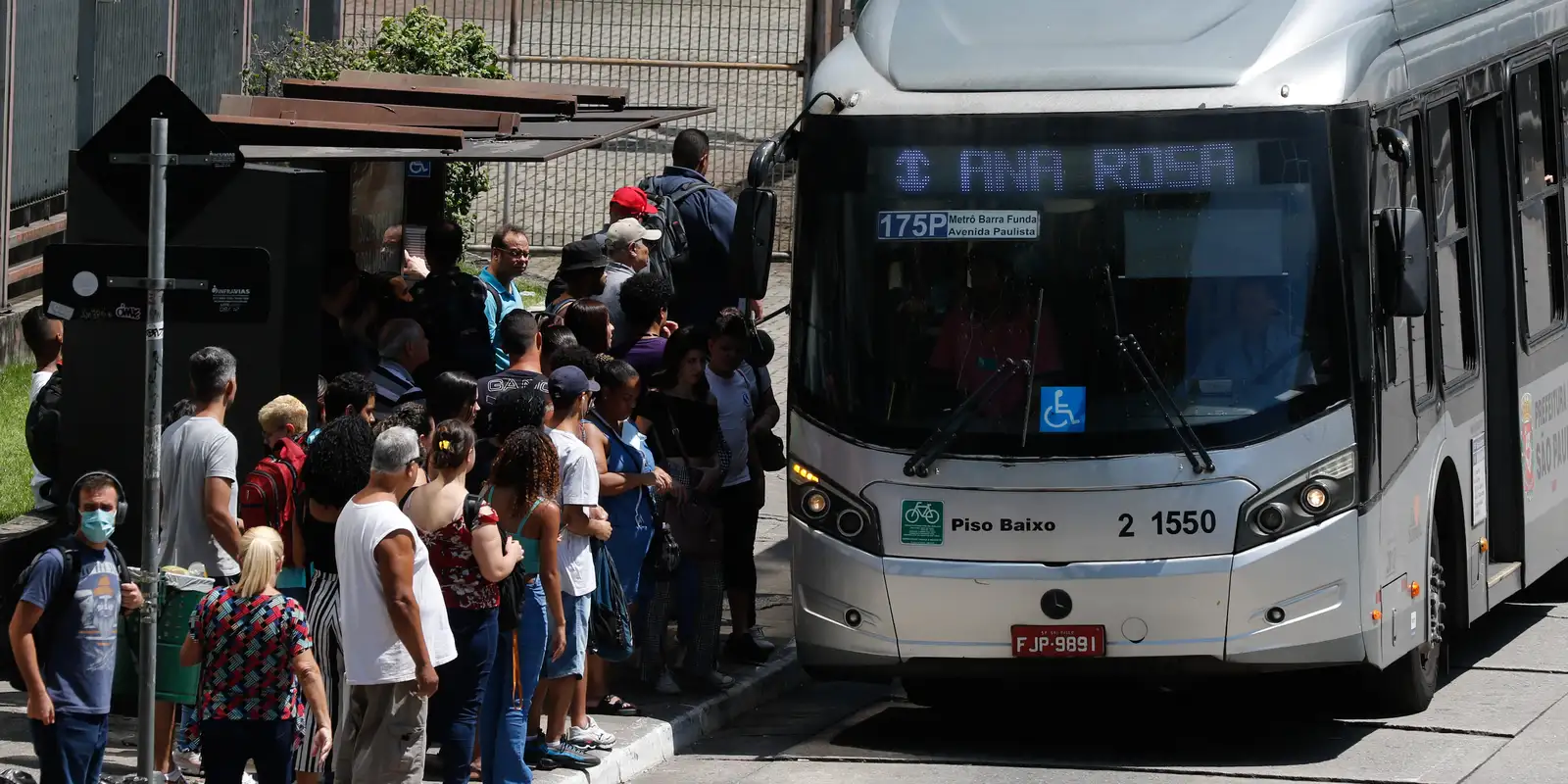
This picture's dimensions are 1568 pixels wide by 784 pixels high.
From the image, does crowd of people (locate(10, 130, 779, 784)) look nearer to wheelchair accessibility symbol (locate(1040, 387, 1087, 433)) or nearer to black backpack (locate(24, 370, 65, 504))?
black backpack (locate(24, 370, 65, 504))

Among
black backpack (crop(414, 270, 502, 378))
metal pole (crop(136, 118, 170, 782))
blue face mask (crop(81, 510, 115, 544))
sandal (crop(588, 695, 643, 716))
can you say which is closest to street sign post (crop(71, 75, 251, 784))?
metal pole (crop(136, 118, 170, 782))

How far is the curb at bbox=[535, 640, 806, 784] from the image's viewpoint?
9.41m

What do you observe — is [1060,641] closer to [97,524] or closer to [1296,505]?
[1296,505]

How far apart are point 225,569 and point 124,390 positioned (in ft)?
4.50

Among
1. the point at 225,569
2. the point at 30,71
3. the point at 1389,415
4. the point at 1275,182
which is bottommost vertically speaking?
the point at 225,569

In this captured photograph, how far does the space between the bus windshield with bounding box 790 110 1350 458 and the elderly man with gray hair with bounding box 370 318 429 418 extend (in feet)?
6.92

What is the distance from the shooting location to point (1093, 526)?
9422 mm

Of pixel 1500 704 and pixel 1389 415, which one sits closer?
pixel 1389 415

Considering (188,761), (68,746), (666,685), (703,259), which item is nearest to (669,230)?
(703,259)

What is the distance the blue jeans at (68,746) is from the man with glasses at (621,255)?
15.4 ft

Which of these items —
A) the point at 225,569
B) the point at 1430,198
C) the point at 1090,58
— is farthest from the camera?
the point at 1430,198

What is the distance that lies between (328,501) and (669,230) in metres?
5.01

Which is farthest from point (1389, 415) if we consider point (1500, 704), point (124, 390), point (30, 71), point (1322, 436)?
point (30, 71)

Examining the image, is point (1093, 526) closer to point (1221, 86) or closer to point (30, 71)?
point (1221, 86)
